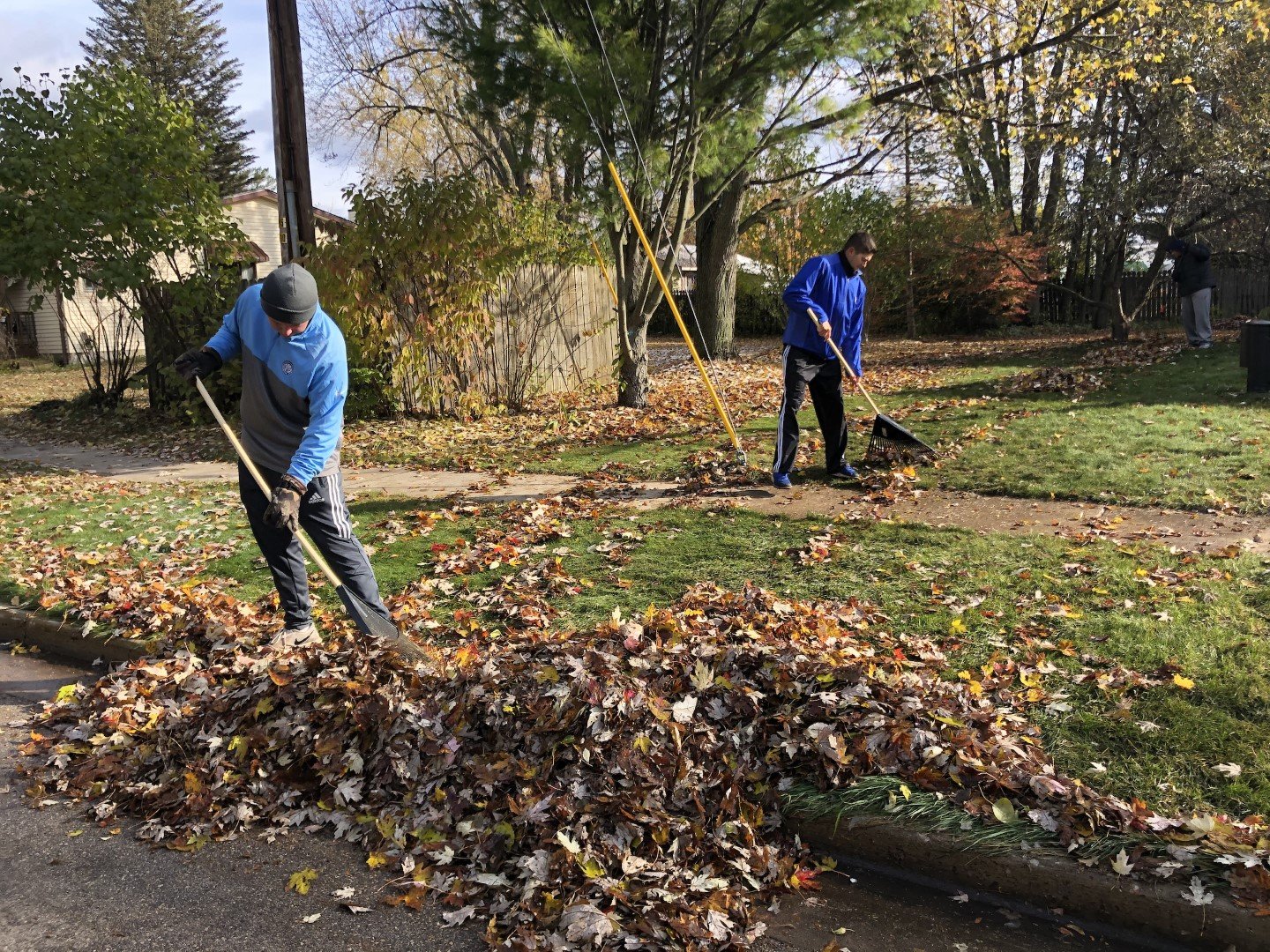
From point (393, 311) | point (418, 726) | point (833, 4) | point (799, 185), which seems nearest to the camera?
point (418, 726)

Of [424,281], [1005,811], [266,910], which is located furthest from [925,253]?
[266,910]

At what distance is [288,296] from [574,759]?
7.73ft

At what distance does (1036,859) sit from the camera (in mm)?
3057

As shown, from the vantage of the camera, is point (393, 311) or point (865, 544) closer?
point (865, 544)

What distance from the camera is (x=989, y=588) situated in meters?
5.24

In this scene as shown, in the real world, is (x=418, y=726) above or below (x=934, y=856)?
above

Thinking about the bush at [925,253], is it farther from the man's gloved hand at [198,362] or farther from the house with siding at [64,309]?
the man's gloved hand at [198,362]

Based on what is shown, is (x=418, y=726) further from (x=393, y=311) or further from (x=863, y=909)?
(x=393, y=311)

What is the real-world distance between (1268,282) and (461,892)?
89.9 ft

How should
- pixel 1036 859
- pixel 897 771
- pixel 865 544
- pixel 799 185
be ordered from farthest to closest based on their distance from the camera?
pixel 799 185
pixel 865 544
pixel 897 771
pixel 1036 859

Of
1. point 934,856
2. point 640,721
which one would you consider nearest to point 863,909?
point 934,856

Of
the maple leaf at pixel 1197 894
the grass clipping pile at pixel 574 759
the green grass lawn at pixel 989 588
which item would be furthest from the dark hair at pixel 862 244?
the maple leaf at pixel 1197 894

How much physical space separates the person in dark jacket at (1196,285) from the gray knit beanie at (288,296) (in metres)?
14.7

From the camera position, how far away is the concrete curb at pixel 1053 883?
2.80m
